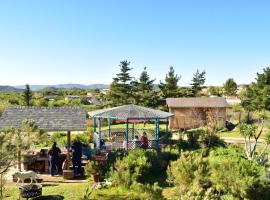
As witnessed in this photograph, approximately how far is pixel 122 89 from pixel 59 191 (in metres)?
37.9

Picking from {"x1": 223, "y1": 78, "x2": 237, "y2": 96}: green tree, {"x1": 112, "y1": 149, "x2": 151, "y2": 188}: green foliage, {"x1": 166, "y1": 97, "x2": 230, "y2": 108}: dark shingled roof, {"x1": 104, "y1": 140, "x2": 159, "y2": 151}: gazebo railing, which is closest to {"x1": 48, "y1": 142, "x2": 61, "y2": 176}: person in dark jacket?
{"x1": 112, "y1": 149, "x2": 151, "y2": 188}: green foliage

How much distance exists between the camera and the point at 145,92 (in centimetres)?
5419

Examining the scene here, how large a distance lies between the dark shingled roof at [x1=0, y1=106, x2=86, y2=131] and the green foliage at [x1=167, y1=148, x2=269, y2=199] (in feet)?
20.4

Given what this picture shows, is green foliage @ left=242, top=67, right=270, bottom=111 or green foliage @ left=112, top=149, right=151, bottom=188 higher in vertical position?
green foliage @ left=242, top=67, right=270, bottom=111

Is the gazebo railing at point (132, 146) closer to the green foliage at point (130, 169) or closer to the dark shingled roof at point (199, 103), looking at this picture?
the green foliage at point (130, 169)

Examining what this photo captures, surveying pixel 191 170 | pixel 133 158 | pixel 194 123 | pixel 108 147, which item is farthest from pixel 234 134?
pixel 191 170

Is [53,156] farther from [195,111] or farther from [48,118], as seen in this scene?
[195,111]

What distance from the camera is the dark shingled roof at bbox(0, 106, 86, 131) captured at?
703 inches

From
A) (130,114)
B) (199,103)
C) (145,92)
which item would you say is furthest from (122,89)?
(130,114)

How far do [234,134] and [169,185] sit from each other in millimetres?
21595

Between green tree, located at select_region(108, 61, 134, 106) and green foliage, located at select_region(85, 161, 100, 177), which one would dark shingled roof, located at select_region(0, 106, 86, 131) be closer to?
green foliage, located at select_region(85, 161, 100, 177)

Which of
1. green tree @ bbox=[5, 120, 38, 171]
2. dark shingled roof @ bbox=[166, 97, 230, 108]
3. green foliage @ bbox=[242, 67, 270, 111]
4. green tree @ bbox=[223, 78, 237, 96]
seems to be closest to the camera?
green tree @ bbox=[5, 120, 38, 171]

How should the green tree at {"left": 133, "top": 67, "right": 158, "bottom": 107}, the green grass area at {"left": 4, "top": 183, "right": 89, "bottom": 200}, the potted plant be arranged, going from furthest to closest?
the green tree at {"left": 133, "top": 67, "right": 158, "bottom": 107}
the potted plant
the green grass area at {"left": 4, "top": 183, "right": 89, "bottom": 200}

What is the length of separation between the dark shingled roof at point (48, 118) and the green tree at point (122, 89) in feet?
103
